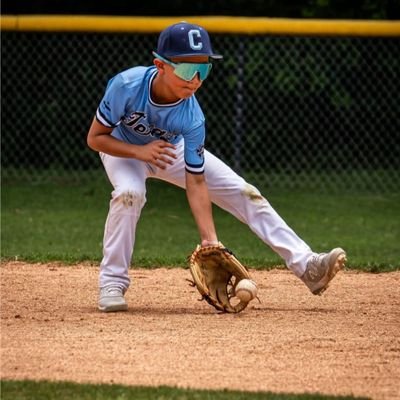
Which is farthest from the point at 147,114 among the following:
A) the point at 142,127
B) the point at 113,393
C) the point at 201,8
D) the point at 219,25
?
the point at 201,8

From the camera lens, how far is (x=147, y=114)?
632 centimetres

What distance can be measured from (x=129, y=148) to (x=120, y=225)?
1.29 feet

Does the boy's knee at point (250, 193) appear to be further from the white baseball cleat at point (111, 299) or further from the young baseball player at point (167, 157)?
the white baseball cleat at point (111, 299)

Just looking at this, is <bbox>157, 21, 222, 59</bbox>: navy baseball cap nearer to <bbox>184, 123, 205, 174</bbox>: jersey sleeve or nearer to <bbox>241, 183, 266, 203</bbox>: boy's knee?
<bbox>184, 123, 205, 174</bbox>: jersey sleeve

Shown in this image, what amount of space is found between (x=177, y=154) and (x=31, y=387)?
2.15 meters

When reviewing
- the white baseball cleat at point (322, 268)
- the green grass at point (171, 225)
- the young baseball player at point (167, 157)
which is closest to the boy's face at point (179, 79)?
the young baseball player at point (167, 157)

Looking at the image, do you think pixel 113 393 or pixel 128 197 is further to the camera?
pixel 128 197

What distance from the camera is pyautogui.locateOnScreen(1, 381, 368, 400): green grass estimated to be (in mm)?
4535

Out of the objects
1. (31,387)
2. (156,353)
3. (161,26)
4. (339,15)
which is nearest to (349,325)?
(156,353)

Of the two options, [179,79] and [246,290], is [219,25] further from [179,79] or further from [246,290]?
[246,290]

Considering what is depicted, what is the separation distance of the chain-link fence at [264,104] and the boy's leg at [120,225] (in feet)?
20.3

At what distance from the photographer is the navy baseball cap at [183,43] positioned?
242 inches

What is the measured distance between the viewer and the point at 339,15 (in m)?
13.9

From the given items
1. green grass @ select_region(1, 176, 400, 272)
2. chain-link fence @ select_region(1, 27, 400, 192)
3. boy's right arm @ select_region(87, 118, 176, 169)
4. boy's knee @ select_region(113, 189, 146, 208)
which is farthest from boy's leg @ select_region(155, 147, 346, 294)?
chain-link fence @ select_region(1, 27, 400, 192)
